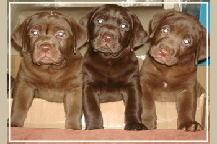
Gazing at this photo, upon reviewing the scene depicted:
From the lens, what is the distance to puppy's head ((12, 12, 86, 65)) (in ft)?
11.1

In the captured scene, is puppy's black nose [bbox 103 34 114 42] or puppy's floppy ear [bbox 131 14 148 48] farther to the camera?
puppy's floppy ear [bbox 131 14 148 48]

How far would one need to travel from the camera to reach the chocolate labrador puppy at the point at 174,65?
139 inches

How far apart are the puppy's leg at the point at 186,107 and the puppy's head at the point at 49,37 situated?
123cm

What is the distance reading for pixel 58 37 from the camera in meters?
3.52

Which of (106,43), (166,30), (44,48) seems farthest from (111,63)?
(44,48)

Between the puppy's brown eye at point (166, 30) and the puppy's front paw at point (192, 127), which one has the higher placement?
the puppy's brown eye at point (166, 30)

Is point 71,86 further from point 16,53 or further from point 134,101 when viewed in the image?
point 16,53

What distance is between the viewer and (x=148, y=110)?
12.1 feet

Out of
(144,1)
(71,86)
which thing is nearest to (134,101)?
(71,86)

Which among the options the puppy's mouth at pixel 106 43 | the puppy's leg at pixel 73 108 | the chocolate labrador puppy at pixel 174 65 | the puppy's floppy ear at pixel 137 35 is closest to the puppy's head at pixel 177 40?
the chocolate labrador puppy at pixel 174 65

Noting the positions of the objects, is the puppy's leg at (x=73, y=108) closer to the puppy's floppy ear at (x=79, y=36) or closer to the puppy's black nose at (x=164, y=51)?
the puppy's floppy ear at (x=79, y=36)

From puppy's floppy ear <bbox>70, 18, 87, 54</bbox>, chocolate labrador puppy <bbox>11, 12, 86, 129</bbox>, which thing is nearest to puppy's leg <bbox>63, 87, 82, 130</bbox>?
chocolate labrador puppy <bbox>11, 12, 86, 129</bbox>

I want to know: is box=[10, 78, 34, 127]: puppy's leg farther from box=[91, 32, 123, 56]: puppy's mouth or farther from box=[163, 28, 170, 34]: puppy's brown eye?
box=[163, 28, 170, 34]: puppy's brown eye

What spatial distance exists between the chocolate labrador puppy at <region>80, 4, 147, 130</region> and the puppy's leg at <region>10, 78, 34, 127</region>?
0.59m
